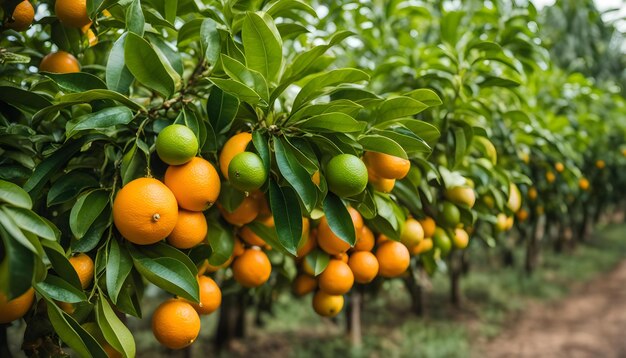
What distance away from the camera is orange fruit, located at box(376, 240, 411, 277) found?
3.69 feet

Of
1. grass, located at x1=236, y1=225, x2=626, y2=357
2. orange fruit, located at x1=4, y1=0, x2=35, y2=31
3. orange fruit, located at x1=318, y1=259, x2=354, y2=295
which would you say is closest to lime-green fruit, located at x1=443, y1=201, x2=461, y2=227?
orange fruit, located at x1=318, y1=259, x2=354, y2=295

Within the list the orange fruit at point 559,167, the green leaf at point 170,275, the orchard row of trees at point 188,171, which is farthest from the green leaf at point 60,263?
the orange fruit at point 559,167

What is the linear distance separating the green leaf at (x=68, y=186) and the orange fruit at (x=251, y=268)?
369 millimetres

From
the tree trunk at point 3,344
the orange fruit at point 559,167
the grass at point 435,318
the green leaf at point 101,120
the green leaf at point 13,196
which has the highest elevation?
the orange fruit at point 559,167

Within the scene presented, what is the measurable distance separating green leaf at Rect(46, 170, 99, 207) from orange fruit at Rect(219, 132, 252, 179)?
0.85 ft

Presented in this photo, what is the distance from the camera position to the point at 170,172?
85cm

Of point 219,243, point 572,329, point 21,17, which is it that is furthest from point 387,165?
point 572,329

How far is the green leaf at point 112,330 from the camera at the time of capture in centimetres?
77

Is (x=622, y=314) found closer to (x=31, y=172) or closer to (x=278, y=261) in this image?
(x=278, y=261)

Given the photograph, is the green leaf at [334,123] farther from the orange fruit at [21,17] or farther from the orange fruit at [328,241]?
the orange fruit at [21,17]

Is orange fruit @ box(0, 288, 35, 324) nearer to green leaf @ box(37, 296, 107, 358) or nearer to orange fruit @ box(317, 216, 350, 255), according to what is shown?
green leaf @ box(37, 296, 107, 358)

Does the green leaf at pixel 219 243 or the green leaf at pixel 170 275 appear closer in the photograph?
the green leaf at pixel 170 275

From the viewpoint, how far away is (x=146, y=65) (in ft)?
2.66

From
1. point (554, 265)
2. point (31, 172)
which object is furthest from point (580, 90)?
point (554, 265)
